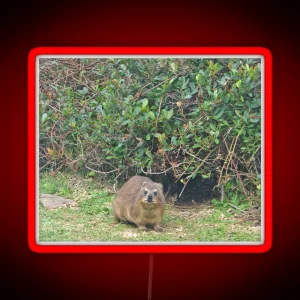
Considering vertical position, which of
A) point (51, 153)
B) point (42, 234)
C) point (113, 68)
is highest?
point (113, 68)

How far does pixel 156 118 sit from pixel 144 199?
1.66ft

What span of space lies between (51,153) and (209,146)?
791 millimetres

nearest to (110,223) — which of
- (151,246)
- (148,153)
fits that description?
(151,246)

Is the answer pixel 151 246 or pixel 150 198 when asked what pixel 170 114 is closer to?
pixel 150 198

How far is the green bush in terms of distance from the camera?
469cm

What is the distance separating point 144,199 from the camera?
16.4ft

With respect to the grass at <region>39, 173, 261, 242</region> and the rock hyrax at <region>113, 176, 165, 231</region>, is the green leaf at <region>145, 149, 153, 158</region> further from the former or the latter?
the grass at <region>39, 173, 261, 242</region>

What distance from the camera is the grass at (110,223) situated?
15.4ft

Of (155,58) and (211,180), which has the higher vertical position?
(155,58)

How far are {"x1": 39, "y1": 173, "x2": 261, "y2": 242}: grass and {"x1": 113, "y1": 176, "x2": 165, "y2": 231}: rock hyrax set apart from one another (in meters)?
0.05

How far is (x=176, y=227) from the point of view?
4746 millimetres

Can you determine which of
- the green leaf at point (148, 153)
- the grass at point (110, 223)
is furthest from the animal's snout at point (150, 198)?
the green leaf at point (148, 153)
